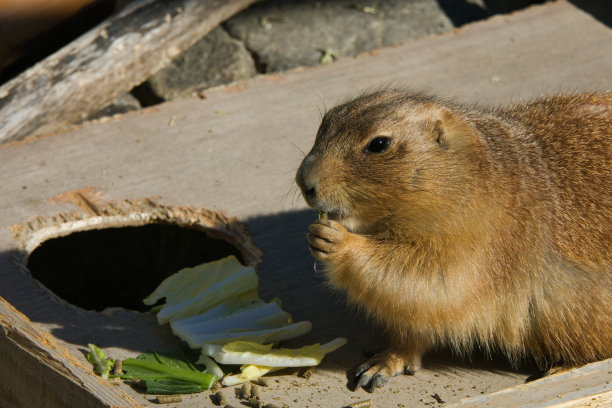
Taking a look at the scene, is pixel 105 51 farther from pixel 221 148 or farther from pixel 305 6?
pixel 305 6

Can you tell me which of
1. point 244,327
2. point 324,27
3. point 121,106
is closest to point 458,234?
point 244,327

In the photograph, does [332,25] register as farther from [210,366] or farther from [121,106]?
[210,366]

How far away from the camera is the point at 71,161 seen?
5.09 m

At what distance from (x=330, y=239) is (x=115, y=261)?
3.32 metres

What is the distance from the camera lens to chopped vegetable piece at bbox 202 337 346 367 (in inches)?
135

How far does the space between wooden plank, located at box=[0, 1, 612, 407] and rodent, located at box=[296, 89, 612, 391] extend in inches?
9.8

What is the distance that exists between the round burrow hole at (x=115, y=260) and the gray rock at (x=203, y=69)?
122cm

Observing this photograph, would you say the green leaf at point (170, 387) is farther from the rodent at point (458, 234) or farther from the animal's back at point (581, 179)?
the animal's back at point (581, 179)

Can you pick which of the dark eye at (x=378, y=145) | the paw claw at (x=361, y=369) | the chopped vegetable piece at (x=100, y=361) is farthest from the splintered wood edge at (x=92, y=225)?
the dark eye at (x=378, y=145)

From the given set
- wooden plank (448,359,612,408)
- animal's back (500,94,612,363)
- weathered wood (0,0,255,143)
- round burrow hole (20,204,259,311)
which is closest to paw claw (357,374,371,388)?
wooden plank (448,359,612,408)

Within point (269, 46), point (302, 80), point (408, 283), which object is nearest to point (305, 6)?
point (269, 46)

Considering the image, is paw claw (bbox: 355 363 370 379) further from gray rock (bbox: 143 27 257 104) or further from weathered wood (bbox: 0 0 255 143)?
gray rock (bbox: 143 27 257 104)

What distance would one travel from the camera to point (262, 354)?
3.48 metres

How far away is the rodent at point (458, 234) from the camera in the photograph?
11.0ft
